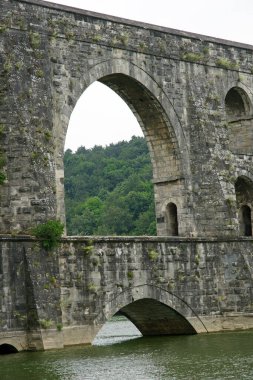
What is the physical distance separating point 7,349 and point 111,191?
174 ft

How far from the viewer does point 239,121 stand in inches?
1446

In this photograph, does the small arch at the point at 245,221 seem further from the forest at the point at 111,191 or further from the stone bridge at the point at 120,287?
the forest at the point at 111,191

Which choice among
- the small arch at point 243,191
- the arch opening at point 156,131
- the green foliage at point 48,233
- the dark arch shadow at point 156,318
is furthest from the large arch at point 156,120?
the green foliage at point 48,233

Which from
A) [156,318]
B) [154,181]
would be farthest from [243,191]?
[156,318]

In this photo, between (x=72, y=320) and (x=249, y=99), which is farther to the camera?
(x=249, y=99)

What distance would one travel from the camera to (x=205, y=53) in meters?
34.7

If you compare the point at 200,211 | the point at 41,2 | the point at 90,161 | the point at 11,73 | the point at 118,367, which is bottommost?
the point at 118,367

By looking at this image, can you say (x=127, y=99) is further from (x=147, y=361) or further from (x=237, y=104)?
(x=147, y=361)

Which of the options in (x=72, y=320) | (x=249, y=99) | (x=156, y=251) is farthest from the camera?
(x=249, y=99)

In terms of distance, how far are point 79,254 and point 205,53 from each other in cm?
886

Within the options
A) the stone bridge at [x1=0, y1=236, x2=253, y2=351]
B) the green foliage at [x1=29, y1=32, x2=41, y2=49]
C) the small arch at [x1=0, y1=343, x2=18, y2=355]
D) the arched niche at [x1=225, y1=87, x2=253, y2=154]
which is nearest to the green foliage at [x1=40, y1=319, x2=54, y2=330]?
the stone bridge at [x1=0, y1=236, x2=253, y2=351]

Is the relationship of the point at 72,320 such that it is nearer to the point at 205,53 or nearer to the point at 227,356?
the point at 227,356

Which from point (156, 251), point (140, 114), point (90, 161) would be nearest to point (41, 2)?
point (140, 114)

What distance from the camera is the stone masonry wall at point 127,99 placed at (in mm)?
28750
